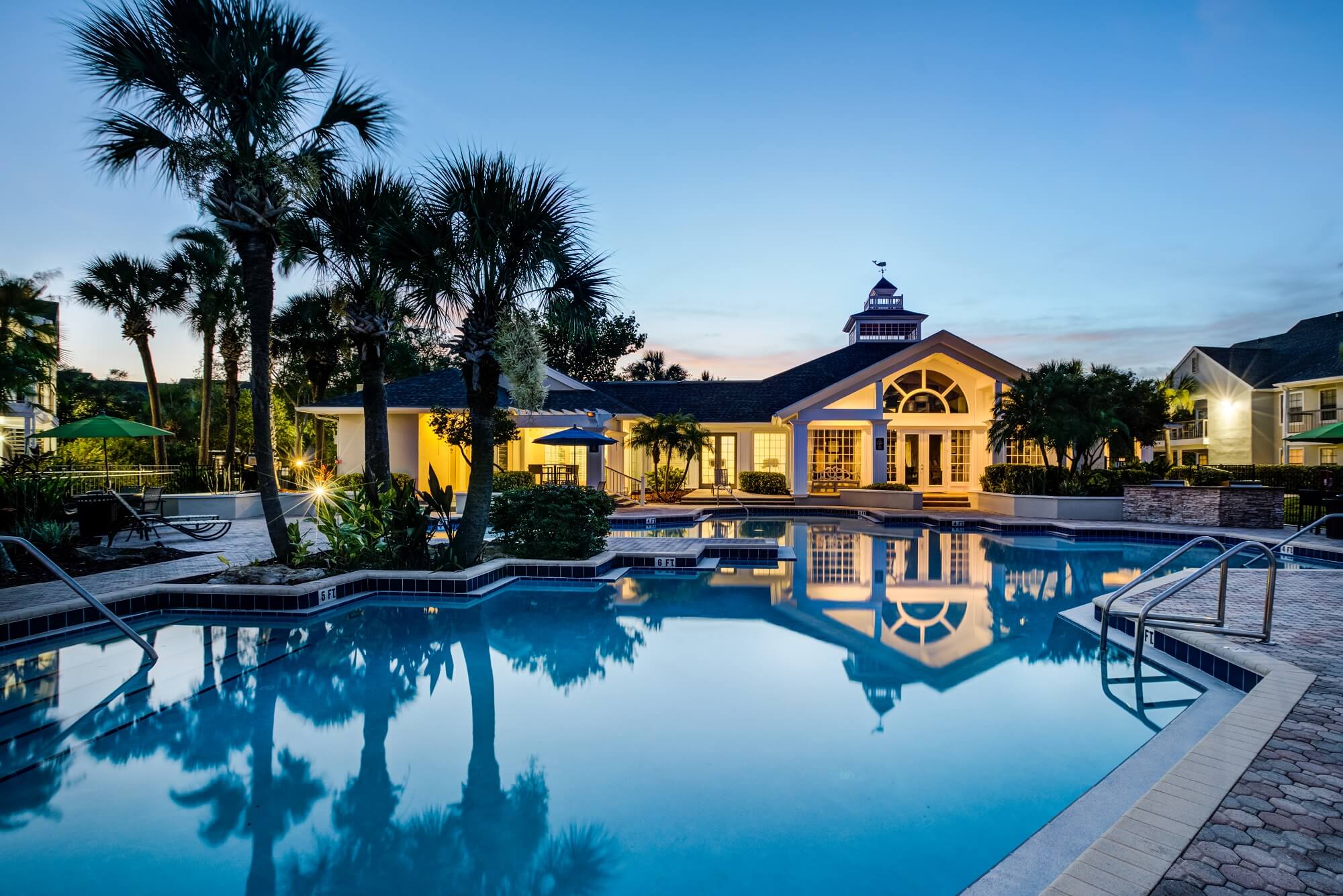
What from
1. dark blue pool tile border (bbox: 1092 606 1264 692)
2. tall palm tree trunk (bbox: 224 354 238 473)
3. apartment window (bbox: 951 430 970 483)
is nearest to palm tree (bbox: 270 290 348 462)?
tall palm tree trunk (bbox: 224 354 238 473)

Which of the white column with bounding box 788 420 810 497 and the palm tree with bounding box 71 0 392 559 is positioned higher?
the palm tree with bounding box 71 0 392 559

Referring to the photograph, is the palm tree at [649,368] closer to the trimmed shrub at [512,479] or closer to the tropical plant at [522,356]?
the trimmed shrub at [512,479]

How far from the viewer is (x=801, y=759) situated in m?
4.35

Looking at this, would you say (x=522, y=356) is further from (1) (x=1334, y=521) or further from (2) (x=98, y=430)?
(1) (x=1334, y=521)

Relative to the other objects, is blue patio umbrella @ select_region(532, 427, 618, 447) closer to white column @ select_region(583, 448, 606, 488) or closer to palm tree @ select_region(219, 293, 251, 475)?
white column @ select_region(583, 448, 606, 488)

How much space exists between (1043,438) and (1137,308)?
13889mm

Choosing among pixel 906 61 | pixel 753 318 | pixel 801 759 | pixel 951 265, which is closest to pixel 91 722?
pixel 801 759

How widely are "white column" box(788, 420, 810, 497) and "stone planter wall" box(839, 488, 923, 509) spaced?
1.31 metres

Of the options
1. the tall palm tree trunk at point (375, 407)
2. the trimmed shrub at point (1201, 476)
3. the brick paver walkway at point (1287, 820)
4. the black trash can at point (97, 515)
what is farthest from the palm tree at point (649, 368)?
the brick paver walkway at point (1287, 820)

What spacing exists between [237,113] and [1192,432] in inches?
1767

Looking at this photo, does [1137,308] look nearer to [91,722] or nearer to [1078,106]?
[1078,106]

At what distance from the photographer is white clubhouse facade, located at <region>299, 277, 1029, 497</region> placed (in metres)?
20.2

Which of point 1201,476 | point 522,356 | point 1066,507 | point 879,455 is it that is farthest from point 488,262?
point 1201,476

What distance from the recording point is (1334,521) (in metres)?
13.7
